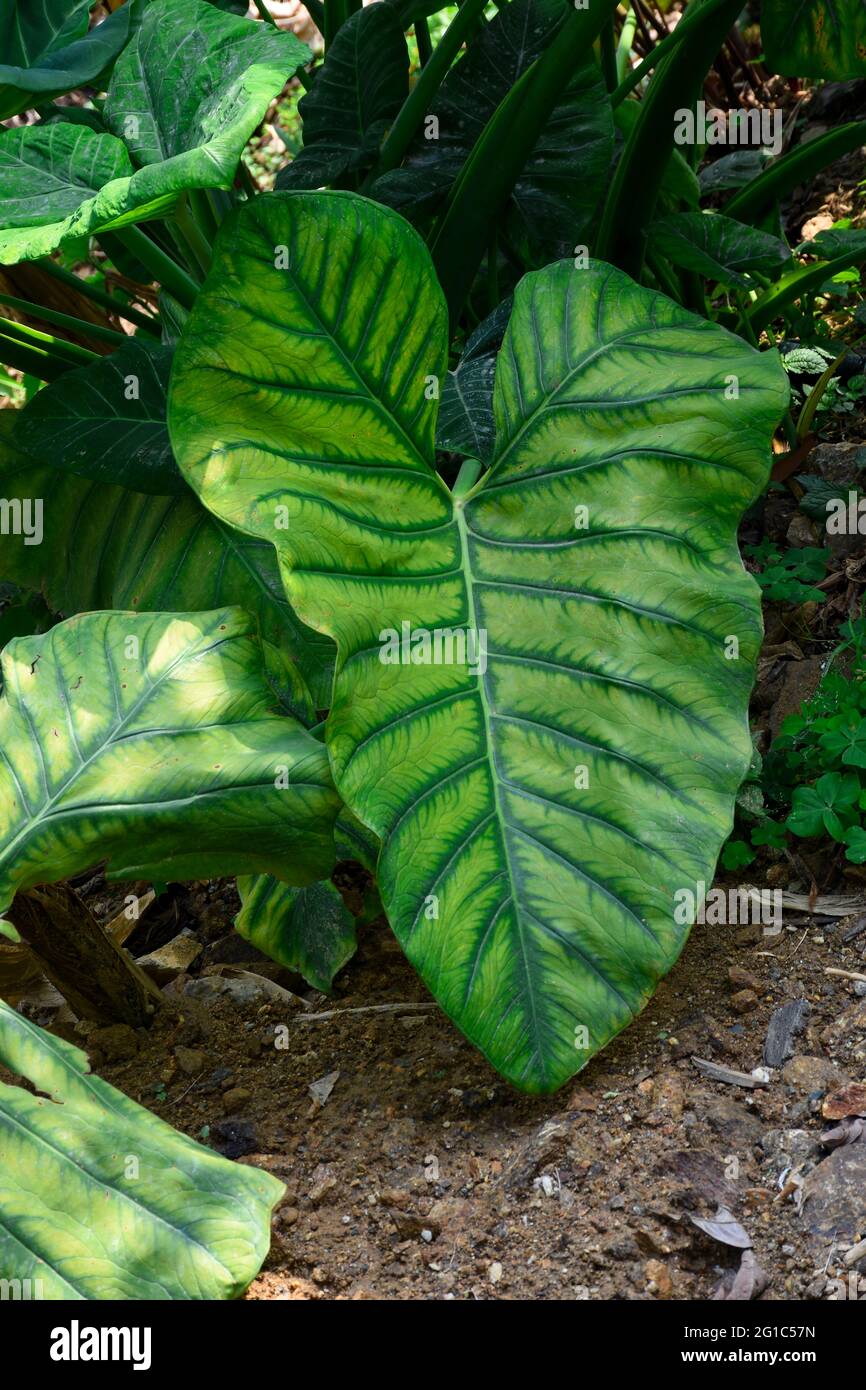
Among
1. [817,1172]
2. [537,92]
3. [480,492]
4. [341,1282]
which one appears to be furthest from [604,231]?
[341,1282]

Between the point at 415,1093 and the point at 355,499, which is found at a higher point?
the point at 355,499

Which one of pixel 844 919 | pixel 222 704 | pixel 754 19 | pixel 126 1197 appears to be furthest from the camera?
pixel 754 19

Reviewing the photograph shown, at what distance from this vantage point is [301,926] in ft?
5.43

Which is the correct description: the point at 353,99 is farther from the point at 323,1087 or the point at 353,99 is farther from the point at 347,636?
the point at 323,1087

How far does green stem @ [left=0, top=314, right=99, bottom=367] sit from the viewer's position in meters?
2.06

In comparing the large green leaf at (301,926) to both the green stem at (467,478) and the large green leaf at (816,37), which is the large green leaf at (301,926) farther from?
the large green leaf at (816,37)

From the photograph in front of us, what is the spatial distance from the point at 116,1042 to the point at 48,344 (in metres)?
1.17

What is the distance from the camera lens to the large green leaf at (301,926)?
1.64 meters

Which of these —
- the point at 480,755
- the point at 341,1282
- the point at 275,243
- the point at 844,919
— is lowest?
the point at 341,1282

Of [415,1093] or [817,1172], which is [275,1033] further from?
[817,1172]

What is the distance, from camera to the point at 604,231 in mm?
2186

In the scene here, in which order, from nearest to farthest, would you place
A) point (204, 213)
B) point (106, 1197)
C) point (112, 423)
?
1. point (106, 1197)
2. point (112, 423)
3. point (204, 213)

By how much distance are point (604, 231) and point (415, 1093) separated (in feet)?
4.90

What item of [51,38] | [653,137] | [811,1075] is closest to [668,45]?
[653,137]
